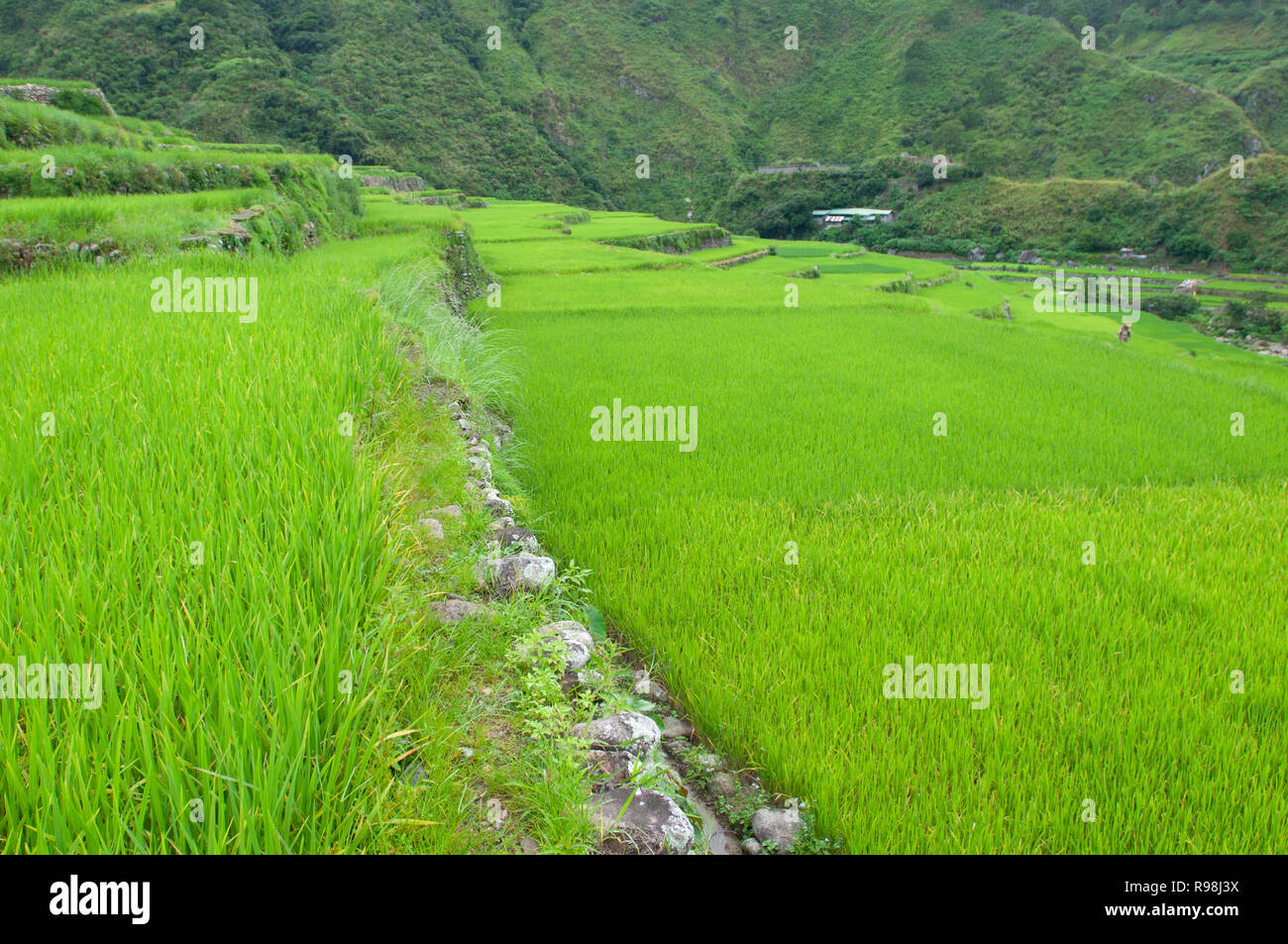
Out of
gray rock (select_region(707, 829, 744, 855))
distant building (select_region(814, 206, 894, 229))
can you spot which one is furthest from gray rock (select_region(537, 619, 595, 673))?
distant building (select_region(814, 206, 894, 229))

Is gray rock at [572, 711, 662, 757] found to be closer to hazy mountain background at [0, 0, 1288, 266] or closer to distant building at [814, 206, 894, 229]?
hazy mountain background at [0, 0, 1288, 266]

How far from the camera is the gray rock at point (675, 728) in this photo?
2641 mm

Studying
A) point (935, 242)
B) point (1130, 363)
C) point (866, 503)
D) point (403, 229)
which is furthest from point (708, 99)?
point (866, 503)

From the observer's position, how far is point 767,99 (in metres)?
82.6

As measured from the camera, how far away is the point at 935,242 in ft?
152

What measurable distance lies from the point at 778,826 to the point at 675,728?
65cm

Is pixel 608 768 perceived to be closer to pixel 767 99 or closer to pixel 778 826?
pixel 778 826

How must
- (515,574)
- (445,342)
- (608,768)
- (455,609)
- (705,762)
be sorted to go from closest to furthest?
(608,768)
(705,762)
(455,609)
(515,574)
(445,342)

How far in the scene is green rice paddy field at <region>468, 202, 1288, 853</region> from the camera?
7.09ft

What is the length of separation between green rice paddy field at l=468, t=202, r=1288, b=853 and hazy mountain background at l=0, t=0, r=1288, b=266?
1512 inches

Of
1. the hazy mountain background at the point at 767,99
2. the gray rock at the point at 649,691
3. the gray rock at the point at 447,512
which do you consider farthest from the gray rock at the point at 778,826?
the hazy mountain background at the point at 767,99

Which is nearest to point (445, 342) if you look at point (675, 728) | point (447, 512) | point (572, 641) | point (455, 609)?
point (447, 512)

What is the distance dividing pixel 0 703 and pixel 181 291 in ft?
15.6
